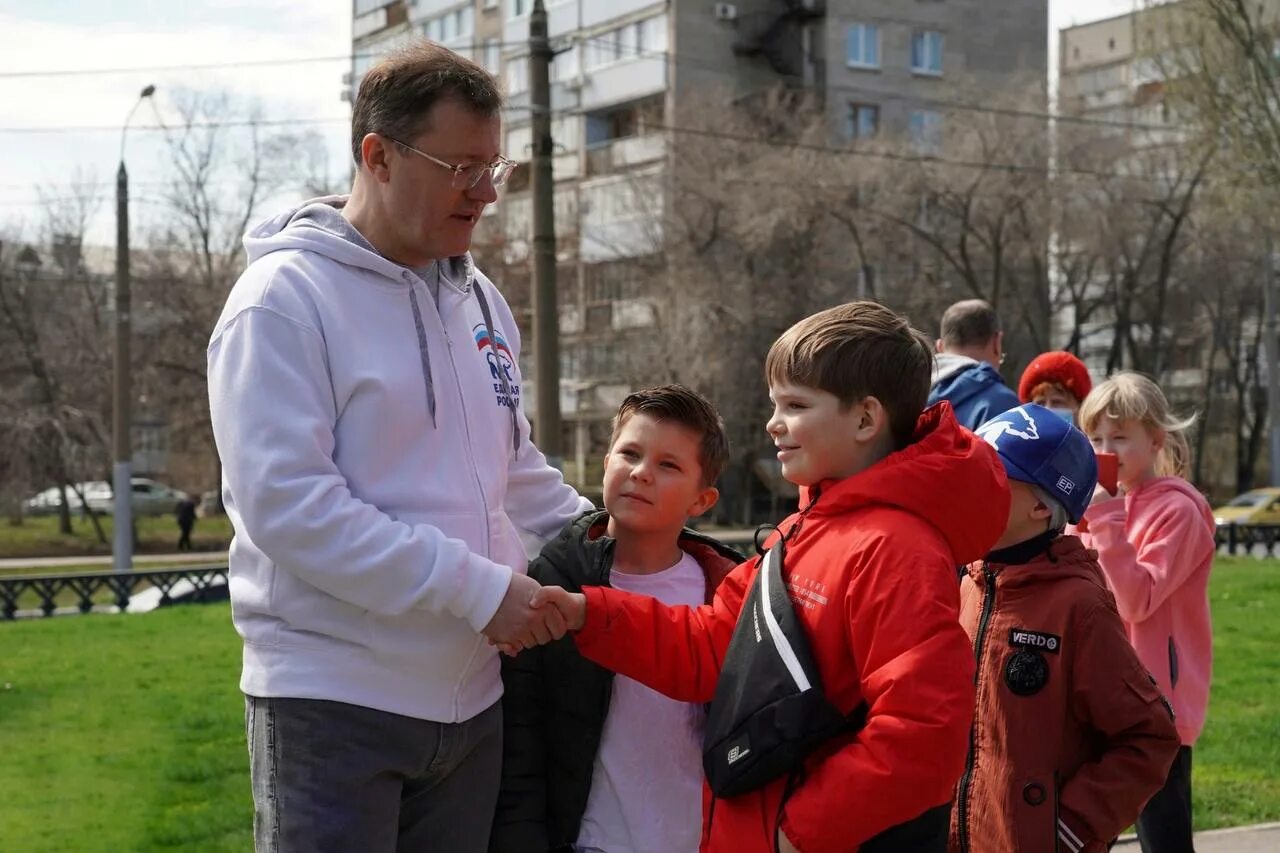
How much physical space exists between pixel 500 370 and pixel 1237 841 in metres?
4.52

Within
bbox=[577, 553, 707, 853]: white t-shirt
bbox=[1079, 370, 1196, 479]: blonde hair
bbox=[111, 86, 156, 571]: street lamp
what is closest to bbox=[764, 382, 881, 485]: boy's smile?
bbox=[577, 553, 707, 853]: white t-shirt

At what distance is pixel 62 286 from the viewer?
136 ft

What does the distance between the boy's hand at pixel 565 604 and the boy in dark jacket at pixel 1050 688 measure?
1118 mm

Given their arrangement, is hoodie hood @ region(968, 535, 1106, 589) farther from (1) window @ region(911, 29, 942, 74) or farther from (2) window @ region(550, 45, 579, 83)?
(1) window @ region(911, 29, 942, 74)

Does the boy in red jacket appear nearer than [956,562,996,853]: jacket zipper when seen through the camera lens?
Yes

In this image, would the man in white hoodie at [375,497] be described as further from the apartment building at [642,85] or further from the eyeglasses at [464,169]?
the apartment building at [642,85]

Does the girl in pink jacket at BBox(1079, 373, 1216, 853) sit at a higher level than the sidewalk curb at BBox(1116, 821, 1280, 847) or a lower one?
higher

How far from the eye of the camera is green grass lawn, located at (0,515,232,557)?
39.7 meters

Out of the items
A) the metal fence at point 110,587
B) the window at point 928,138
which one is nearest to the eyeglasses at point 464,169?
the metal fence at point 110,587

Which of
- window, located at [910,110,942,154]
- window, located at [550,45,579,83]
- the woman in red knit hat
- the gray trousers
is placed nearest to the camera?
the gray trousers

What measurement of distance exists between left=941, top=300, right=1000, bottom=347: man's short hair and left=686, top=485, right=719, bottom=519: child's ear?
10.5 feet

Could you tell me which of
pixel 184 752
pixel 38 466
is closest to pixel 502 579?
pixel 184 752

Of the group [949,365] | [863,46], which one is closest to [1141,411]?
[949,365]

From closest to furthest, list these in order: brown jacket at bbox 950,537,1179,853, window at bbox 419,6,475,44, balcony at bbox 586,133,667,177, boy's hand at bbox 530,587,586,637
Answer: boy's hand at bbox 530,587,586,637 < brown jacket at bbox 950,537,1179,853 < balcony at bbox 586,133,667,177 < window at bbox 419,6,475,44
